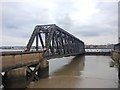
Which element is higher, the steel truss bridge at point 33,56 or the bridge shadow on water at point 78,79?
the steel truss bridge at point 33,56

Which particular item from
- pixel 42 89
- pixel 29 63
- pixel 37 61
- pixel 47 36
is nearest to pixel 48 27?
pixel 47 36

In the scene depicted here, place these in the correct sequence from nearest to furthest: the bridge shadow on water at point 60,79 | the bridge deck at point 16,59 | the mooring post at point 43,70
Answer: the bridge deck at point 16,59 → the bridge shadow on water at point 60,79 → the mooring post at point 43,70

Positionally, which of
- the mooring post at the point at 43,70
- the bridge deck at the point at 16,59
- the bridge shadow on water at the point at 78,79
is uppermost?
the bridge deck at the point at 16,59

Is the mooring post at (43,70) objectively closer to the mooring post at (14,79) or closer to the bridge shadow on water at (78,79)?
the bridge shadow on water at (78,79)

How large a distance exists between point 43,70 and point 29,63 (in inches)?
175

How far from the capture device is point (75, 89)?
69.8ft

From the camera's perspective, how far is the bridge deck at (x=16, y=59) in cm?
1856

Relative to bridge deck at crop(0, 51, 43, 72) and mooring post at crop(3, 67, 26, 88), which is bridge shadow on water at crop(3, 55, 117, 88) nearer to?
mooring post at crop(3, 67, 26, 88)

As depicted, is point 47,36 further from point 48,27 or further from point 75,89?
point 75,89

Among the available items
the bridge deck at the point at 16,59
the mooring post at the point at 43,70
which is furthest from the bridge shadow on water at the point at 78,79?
the bridge deck at the point at 16,59

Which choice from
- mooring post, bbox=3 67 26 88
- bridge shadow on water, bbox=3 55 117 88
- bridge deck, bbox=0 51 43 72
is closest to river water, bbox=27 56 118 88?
bridge shadow on water, bbox=3 55 117 88

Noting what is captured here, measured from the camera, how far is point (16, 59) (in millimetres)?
21203

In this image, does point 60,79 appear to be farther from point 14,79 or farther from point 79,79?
point 14,79

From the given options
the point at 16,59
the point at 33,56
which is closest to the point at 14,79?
the point at 16,59
